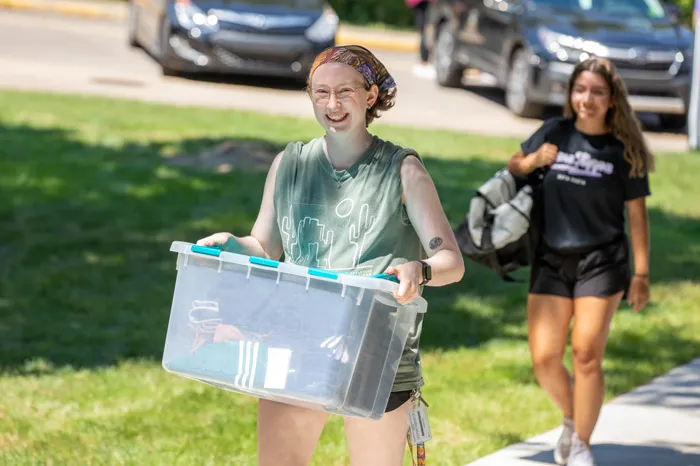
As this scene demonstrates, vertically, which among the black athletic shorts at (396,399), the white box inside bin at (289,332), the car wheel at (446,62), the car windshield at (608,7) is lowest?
the car wheel at (446,62)

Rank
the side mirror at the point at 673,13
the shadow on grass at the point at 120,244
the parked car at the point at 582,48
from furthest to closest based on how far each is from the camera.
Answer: the side mirror at the point at 673,13 < the parked car at the point at 582,48 < the shadow on grass at the point at 120,244

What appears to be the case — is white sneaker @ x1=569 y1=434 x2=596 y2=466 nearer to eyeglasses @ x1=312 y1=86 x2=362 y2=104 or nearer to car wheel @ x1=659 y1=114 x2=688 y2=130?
eyeglasses @ x1=312 y1=86 x2=362 y2=104

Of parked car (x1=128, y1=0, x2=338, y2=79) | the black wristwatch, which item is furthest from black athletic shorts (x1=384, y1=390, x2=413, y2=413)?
parked car (x1=128, y1=0, x2=338, y2=79)

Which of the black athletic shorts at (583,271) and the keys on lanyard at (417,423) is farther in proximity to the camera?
the black athletic shorts at (583,271)

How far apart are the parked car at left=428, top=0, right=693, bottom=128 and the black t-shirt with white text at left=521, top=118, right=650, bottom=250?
10.1 m

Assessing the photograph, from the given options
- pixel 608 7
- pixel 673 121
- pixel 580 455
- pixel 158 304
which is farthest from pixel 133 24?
pixel 580 455

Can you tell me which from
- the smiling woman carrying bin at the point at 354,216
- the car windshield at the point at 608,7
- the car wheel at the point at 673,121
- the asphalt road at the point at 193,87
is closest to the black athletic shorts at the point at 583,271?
the smiling woman carrying bin at the point at 354,216

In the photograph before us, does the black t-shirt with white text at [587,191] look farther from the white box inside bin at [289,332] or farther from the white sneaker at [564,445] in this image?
the white box inside bin at [289,332]

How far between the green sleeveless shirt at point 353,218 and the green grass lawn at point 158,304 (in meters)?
2.07

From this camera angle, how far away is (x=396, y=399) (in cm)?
372

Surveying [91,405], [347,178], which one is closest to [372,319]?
[347,178]

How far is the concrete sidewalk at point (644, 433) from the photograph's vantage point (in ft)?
19.2

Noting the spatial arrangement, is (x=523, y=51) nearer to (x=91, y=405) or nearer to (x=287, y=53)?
(x=287, y=53)

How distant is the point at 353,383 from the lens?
3.37 m
